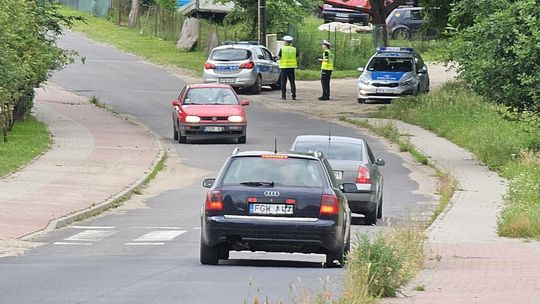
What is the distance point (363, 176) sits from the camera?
22156 mm

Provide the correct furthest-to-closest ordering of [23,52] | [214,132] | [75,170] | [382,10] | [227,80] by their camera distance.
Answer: [382,10] → [227,80] → [214,132] → [23,52] → [75,170]

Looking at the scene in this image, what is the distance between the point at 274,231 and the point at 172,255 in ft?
9.01

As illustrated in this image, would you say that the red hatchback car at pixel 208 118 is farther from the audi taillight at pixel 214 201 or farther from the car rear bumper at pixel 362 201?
the audi taillight at pixel 214 201

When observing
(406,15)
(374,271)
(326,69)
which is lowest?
(406,15)

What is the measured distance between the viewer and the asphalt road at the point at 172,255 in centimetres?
1266

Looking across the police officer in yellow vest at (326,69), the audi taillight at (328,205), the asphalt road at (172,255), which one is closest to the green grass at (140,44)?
the police officer in yellow vest at (326,69)

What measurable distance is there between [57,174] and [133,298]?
52.6 feet

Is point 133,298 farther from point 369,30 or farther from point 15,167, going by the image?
point 369,30

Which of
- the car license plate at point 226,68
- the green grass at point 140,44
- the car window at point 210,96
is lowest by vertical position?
the green grass at point 140,44

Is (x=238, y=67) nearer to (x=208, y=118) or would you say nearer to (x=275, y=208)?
(x=208, y=118)

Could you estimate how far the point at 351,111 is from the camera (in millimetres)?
43469

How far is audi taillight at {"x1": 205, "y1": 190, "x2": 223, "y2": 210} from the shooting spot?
15.4m

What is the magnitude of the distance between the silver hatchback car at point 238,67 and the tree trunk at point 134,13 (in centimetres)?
2516

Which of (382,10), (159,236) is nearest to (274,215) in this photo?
(159,236)
